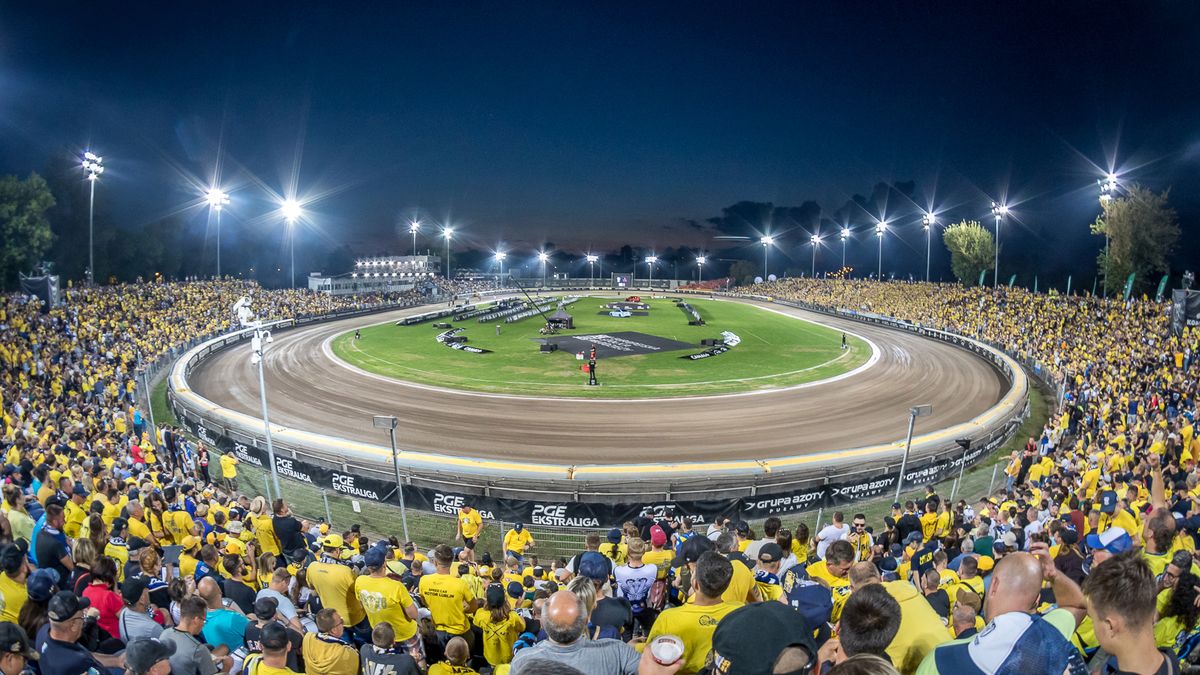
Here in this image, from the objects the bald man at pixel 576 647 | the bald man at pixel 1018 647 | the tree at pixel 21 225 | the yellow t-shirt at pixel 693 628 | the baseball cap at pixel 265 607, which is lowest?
the baseball cap at pixel 265 607

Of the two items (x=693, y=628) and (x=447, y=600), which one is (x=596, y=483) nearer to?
(x=447, y=600)

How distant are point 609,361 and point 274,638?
3331cm

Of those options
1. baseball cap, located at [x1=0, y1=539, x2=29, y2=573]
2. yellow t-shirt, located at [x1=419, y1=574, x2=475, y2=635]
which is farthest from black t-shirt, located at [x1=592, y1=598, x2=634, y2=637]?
baseball cap, located at [x1=0, y1=539, x2=29, y2=573]

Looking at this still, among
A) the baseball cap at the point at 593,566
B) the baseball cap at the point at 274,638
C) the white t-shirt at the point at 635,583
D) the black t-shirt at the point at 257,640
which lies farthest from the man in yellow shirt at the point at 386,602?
the white t-shirt at the point at 635,583

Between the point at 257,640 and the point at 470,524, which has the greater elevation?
the point at 257,640

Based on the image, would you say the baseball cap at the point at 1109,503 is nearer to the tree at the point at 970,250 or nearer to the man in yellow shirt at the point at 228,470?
the man in yellow shirt at the point at 228,470

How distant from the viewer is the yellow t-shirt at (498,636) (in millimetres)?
5559

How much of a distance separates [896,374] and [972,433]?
47.5 ft

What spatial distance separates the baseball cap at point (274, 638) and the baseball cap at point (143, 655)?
59 centimetres

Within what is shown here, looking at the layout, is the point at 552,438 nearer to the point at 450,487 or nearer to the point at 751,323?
the point at 450,487

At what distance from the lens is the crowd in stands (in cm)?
309

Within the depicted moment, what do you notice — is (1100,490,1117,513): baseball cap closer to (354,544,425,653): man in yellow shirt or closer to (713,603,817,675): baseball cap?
(713,603,817,675): baseball cap

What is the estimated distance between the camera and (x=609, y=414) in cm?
2534

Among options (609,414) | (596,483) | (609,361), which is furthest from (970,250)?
(596,483)
